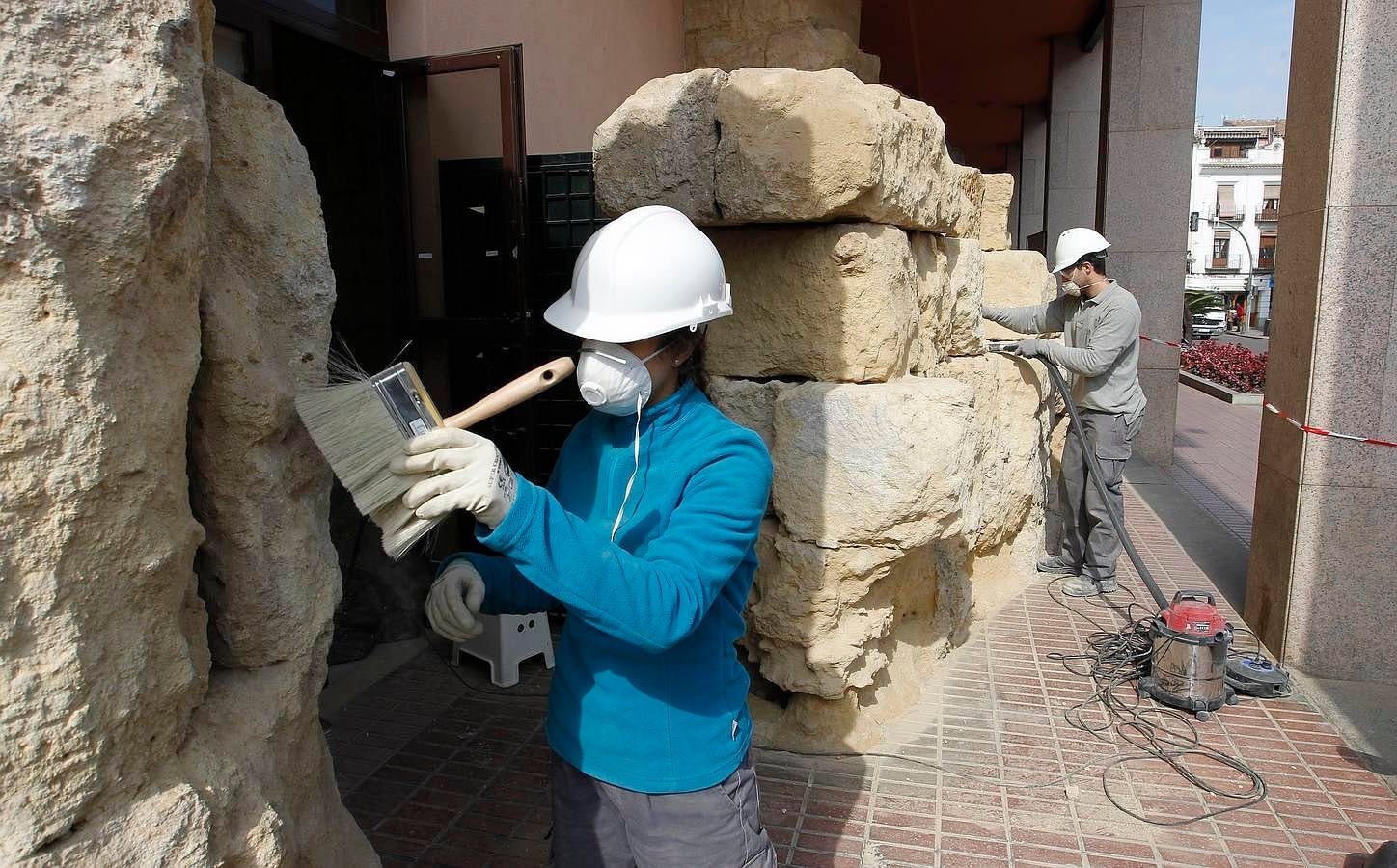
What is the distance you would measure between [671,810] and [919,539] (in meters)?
1.83

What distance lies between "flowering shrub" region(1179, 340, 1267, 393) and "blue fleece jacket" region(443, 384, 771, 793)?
14.4 m

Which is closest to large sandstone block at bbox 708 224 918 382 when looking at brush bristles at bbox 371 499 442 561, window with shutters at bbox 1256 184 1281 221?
brush bristles at bbox 371 499 442 561

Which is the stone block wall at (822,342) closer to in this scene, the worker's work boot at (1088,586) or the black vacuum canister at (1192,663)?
the black vacuum canister at (1192,663)

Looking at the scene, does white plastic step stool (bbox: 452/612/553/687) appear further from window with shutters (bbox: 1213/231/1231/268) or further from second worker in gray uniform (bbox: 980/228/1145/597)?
window with shutters (bbox: 1213/231/1231/268)

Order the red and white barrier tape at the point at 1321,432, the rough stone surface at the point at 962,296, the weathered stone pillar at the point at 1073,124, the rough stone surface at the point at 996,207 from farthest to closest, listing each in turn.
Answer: the weathered stone pillar at the point at 1073,124, the rough stone surface at the point at 996,207, the rough stone surface at the point at 962,296, the red and white barrier tape at the point at 1321,432

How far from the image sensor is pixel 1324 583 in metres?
4.52

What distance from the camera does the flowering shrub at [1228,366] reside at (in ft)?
48.9

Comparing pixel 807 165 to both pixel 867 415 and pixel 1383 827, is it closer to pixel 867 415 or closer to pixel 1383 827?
pixel 867 415

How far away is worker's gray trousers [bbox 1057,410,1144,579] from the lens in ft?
18.6

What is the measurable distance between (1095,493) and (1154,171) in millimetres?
5162

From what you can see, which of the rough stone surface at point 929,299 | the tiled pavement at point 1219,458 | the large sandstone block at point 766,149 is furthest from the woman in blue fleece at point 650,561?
the tiled pavement at point 1219,458

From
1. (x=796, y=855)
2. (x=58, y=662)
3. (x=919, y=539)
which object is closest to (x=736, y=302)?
(x=919, y=539)

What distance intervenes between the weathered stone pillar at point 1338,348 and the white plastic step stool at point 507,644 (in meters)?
3.69

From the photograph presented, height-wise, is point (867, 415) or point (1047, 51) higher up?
point (1047, 51)
